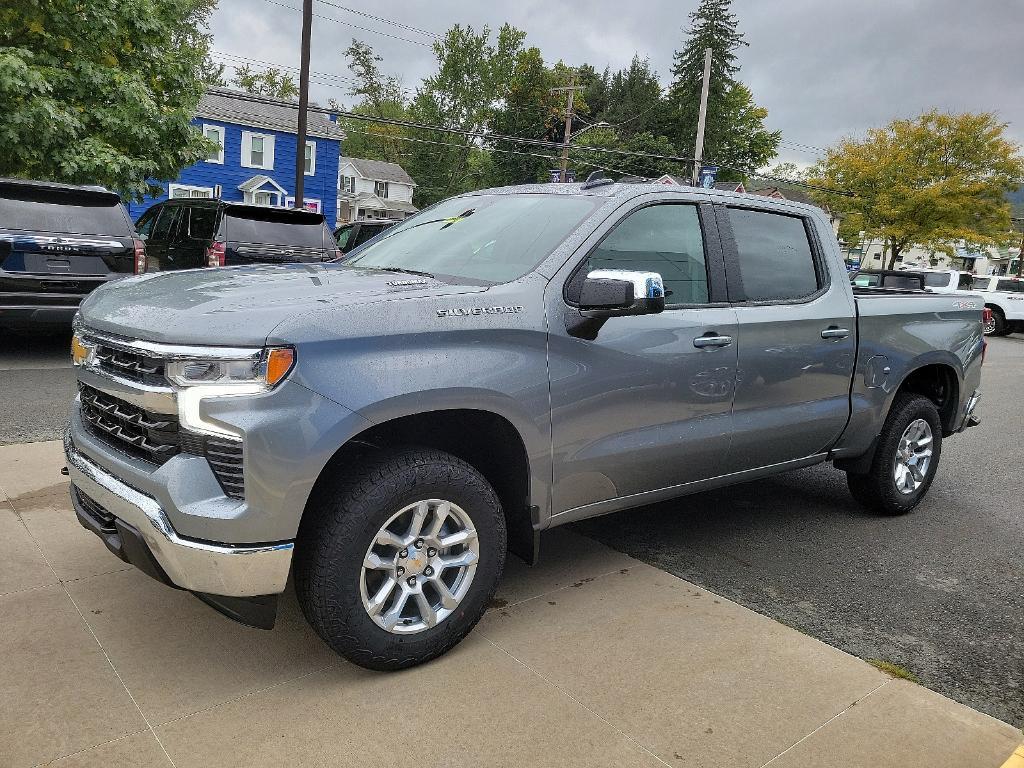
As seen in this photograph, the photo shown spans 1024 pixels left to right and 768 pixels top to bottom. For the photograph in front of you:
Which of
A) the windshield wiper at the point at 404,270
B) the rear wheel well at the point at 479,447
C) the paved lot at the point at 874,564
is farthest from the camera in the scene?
the windshield wiper at the point at 404,270

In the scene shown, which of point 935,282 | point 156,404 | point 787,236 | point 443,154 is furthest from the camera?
point 443,154

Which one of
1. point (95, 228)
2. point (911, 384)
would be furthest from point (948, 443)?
point (95, 228)

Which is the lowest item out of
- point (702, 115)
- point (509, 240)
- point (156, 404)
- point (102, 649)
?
point (102, 649)

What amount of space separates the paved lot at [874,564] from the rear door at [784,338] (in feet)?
1.87

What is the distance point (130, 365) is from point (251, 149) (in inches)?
1486

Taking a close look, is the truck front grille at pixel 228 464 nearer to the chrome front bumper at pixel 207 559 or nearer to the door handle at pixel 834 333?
the chrome front bumper at pixel 207 559

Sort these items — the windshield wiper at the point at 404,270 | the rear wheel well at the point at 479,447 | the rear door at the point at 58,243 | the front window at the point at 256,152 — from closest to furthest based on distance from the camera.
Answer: the rear wheel well at the point at 479,447 < the windshield wiper at the point at 404,270 < the rear door at the point at 58,243 < the front window at the point at 256,152

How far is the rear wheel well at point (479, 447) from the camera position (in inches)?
116

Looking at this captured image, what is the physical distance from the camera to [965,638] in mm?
3629

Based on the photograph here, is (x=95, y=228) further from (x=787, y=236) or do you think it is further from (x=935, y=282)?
(x=935, y=282)

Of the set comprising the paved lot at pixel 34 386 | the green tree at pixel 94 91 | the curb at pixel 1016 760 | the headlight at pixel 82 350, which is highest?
the green tree at pixel 94 91

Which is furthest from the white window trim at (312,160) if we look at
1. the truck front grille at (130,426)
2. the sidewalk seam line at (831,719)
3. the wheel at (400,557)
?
the sidewalk seam line at (831,719)

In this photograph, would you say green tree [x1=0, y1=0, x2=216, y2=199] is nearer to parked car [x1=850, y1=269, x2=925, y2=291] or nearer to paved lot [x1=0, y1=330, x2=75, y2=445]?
paved lot [x1=0, y1=330, x2=75, y2=445]

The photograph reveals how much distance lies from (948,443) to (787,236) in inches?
171
